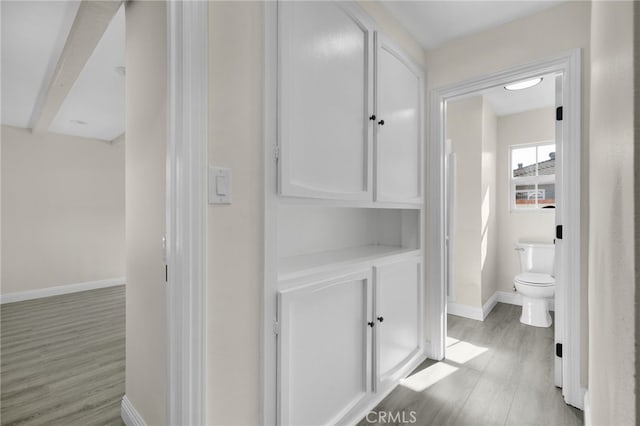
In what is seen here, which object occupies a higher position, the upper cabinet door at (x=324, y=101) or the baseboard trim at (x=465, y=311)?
the upper cabinet door at (x=324, y=101)

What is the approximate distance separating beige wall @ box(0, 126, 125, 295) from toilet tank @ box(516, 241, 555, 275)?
19.1 ft

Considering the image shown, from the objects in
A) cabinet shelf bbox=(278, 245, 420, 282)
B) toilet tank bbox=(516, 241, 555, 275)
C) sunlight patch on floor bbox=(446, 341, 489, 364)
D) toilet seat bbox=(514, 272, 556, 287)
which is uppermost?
cabinet shelf bbox=(278, 245, 420, 282)

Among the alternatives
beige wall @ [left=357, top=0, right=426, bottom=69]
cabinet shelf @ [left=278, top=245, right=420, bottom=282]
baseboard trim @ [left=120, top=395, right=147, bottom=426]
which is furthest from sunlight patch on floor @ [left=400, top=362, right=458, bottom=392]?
beige wall @ [left=357, top=0, right=426, bottom=69]

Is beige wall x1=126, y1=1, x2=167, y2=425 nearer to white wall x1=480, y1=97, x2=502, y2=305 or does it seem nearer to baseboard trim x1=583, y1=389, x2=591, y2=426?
baseboard trim x1=583, y1=389, x2=591, y2=426

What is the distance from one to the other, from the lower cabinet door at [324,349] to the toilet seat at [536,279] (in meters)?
2.29

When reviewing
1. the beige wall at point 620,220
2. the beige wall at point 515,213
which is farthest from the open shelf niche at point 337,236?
the beige wall at point 515,213

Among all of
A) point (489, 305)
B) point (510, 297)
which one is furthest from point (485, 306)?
point (510, 297)

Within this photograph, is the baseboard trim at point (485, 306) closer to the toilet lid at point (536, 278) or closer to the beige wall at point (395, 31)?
the toilet lid at point (536, 278)

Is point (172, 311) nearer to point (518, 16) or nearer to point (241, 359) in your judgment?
point (241, 359)

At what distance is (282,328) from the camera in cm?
122

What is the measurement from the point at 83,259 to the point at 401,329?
4891 millimetres

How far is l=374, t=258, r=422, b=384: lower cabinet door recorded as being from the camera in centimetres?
182

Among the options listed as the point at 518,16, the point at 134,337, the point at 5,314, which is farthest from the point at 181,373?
the point at 5,314

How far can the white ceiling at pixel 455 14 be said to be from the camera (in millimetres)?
1914
